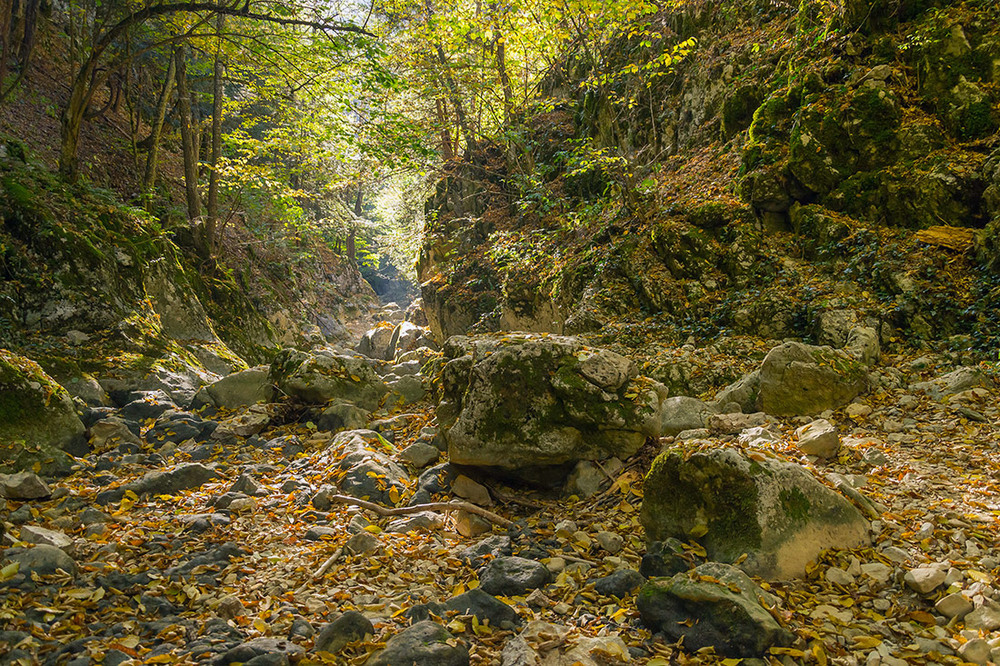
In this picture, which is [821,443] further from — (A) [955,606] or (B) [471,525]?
(B) [471,525]

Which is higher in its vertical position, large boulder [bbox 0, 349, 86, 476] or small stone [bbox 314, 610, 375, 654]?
large boulder [bbox 0, 349, 86, 476]

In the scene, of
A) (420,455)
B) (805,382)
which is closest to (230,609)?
(420,455)

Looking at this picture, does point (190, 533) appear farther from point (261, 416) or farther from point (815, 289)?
point (815, 289)

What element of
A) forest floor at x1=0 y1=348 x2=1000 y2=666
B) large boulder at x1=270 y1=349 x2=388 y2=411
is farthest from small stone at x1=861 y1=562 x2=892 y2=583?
large boulder at x1=270 y1=349 x2=388 y2=411

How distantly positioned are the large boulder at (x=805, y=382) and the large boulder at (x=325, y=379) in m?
5.00

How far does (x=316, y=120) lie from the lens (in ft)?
48.4

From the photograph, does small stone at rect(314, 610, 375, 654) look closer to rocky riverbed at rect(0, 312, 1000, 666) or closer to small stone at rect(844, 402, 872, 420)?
rocky riverbed at rect(0, 312, 1000, 666)

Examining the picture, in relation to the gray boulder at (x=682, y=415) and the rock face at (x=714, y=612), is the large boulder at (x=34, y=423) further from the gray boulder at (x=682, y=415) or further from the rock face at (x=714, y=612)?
the gray boulder at (x=682, y=415)

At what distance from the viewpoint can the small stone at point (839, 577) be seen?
3.02 m

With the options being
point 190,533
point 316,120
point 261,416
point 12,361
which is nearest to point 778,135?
point 261,416

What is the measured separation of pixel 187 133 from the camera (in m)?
12.6

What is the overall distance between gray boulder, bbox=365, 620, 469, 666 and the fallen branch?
5.35ft

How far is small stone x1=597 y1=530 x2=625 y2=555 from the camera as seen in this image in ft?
12.2

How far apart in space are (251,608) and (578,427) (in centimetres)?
276
